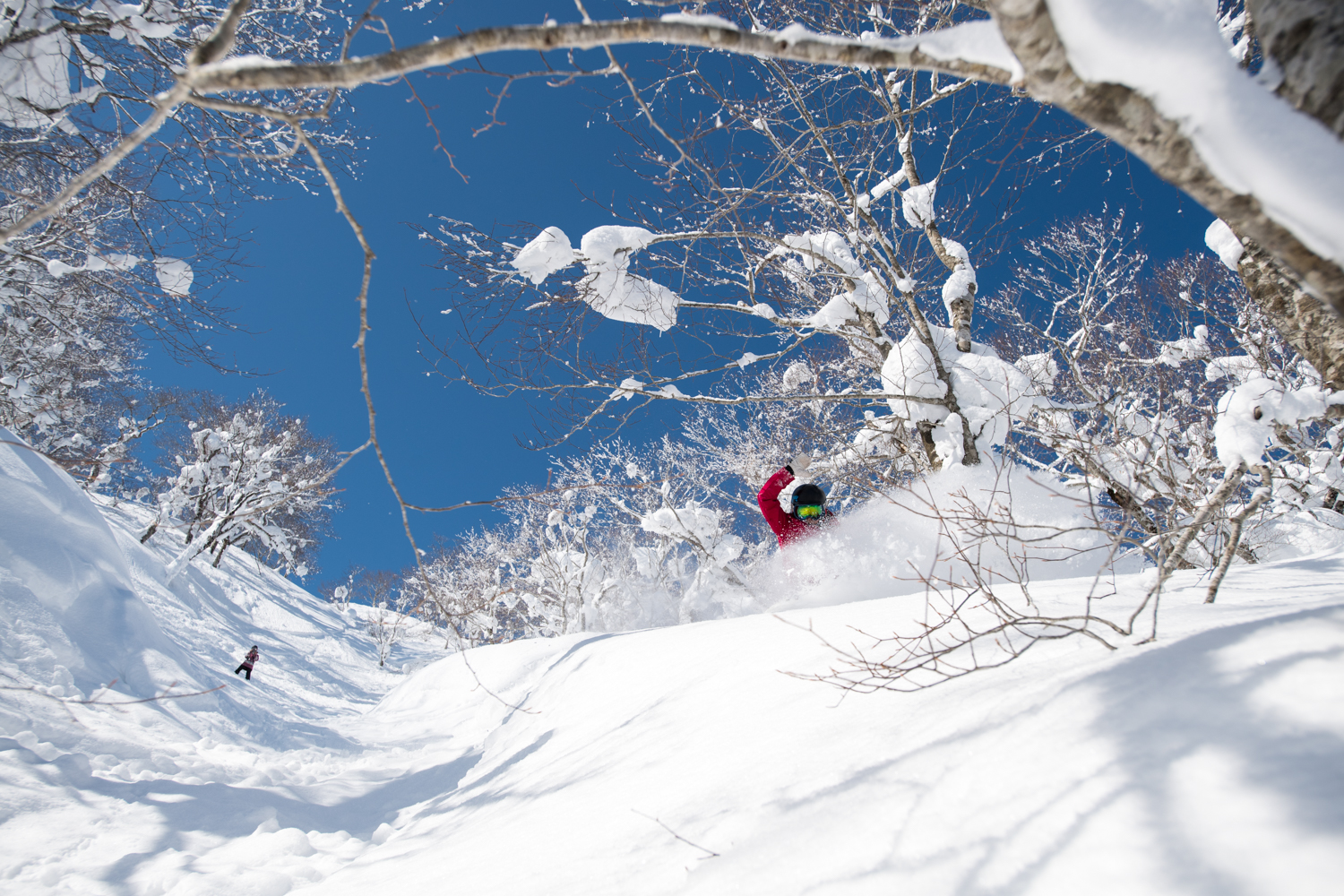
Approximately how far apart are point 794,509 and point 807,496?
9.5 inches

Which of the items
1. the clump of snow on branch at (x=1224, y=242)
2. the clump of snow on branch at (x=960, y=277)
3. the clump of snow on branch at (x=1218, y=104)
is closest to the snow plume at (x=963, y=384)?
the clump of snow on branch at (x=960, y=277)

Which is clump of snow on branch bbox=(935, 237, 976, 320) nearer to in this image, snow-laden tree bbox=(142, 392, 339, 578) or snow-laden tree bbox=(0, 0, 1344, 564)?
snow-laden tree bbox=(0, 0, 1344, 564)

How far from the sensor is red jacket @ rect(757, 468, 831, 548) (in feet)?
21.9

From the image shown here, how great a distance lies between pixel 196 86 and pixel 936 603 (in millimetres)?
3426

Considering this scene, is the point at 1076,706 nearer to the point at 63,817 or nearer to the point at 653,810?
the point at 653,810

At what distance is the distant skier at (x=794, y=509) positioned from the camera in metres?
6.63

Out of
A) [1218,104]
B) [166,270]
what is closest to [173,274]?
[166,270]

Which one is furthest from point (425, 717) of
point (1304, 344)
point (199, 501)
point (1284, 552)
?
point (199, 501)

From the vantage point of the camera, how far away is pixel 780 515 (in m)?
6.76

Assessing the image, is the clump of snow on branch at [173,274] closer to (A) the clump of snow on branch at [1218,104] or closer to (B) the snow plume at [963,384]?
(A) the clump of snow on branch at [1218,104]

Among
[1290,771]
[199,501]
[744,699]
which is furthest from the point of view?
[199,501]

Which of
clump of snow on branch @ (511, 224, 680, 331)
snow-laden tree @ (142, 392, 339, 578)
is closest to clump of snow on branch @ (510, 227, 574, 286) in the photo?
clump of snow on branch @ (511, 224, 680, 331)

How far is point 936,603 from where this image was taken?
290 centimetres

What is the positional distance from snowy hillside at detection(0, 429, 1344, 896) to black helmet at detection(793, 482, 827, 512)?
2.62 m
